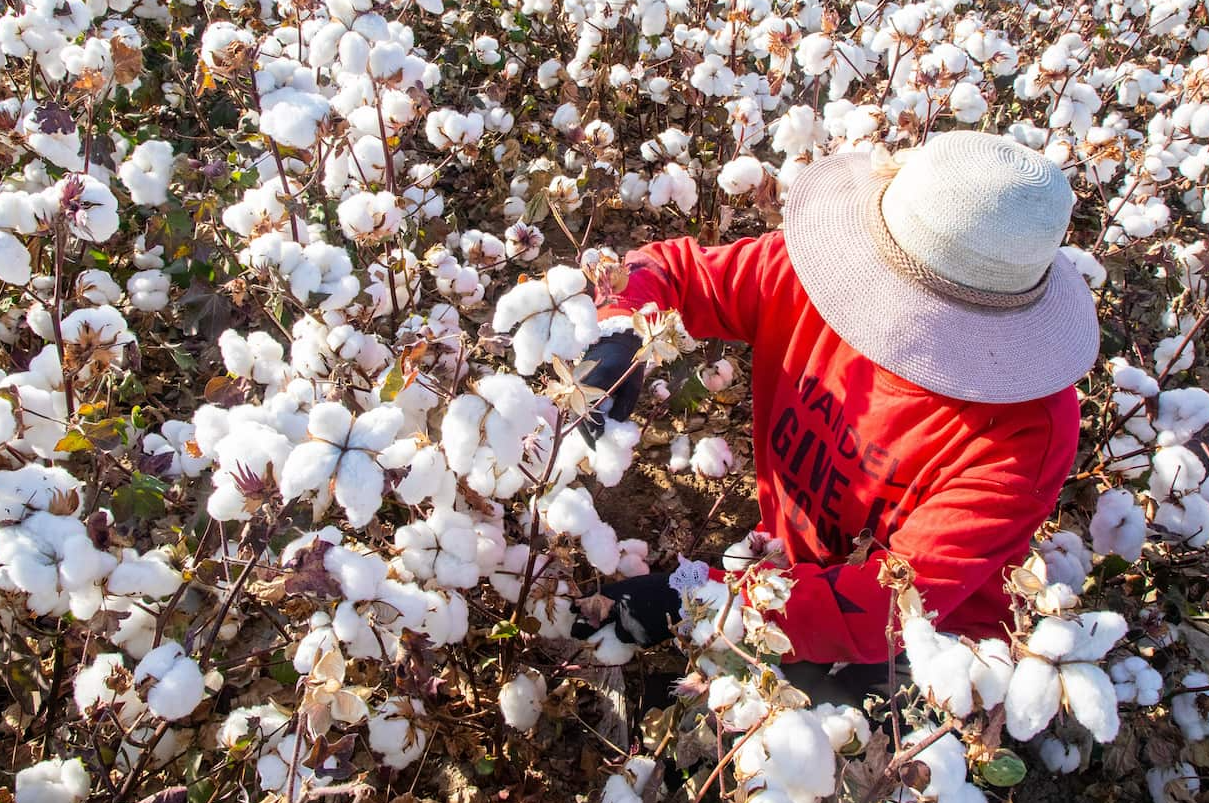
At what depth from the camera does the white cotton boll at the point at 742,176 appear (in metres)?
2.23

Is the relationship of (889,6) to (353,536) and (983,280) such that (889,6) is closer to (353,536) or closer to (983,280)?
(983,280)

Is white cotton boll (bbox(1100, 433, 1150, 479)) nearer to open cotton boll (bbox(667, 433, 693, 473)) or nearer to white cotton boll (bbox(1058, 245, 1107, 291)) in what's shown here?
white cotton boll (bbox(1058, 245, 1107, 291))

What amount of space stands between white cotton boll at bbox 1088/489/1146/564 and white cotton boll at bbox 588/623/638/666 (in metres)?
1.18

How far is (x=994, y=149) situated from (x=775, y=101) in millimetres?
1636

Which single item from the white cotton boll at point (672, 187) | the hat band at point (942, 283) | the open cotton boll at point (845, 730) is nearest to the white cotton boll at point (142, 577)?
the open cotton boll at point (845, 730)

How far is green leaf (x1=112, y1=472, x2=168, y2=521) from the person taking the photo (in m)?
1.59

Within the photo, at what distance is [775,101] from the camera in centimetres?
299

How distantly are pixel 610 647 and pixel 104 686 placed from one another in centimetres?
92

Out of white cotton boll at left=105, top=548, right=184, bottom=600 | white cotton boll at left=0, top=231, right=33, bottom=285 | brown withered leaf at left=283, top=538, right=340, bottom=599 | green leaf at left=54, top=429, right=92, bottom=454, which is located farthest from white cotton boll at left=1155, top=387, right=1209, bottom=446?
white cotton boll at left=0, top=231, right=33, bottom=285

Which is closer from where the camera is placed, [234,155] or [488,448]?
[488,448]

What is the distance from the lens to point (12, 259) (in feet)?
4.99

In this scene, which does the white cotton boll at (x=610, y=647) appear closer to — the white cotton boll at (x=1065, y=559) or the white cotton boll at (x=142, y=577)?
the white cotton boll at (x=142, y=577)

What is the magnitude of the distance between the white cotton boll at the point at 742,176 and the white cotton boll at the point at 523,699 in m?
1.35

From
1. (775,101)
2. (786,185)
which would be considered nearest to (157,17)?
(775,101)
